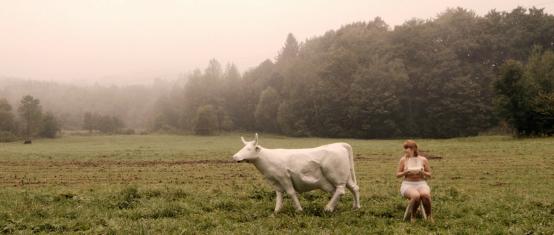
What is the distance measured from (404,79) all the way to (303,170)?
73.4 metres

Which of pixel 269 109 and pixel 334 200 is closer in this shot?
pixel 334 200

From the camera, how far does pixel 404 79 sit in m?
82.4

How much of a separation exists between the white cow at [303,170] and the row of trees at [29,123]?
88100 millimetres

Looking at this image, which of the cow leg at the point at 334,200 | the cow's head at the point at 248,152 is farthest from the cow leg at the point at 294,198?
the cow's head at the point at 248,152

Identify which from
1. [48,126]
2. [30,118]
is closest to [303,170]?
[48,126]

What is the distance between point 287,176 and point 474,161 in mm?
20510

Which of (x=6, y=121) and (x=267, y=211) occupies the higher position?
(x=6, y=121)

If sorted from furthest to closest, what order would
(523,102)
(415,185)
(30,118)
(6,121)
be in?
(6,121), (30,118), (523,102), (415,185)

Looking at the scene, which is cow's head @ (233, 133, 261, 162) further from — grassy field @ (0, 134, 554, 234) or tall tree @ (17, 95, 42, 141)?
tall tree @ (17, 95, 42, 141)

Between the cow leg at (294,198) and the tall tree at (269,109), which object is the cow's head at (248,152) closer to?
the cow leg at (294,198)

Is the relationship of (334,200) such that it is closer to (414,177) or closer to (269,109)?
(414,177)

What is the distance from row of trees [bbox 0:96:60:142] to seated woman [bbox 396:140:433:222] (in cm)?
9097

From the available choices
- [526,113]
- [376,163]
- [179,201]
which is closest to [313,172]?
[179,201]

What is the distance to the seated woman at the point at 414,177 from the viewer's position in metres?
11.2
